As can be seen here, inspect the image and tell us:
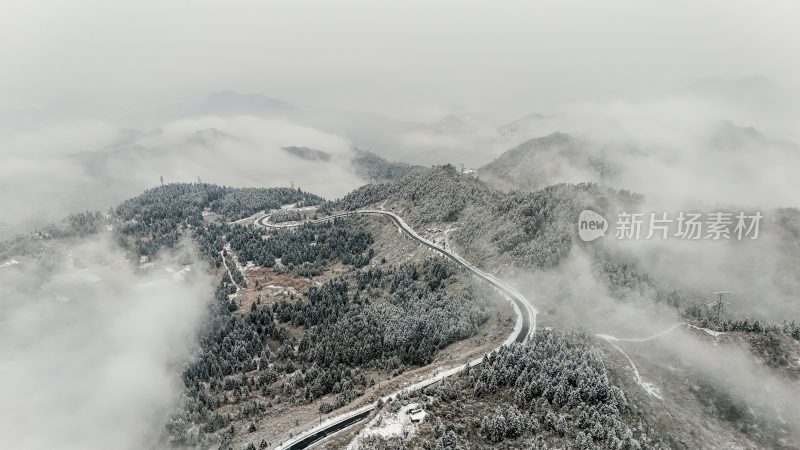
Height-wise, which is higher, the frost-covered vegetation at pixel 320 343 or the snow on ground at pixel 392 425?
the snow on ground at pixel 392 425

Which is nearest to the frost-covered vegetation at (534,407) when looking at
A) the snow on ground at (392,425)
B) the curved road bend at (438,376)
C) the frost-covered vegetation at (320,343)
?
the snow on ground at (392,425)

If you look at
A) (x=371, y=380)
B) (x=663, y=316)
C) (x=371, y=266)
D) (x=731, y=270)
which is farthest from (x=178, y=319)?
(x=731, y=270)

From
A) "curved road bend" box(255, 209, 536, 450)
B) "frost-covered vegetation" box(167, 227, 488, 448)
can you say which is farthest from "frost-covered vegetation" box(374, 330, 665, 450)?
"frost-covered vegetation" box(167, 227, 488, 448)

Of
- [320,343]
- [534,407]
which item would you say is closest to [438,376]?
[534,407]

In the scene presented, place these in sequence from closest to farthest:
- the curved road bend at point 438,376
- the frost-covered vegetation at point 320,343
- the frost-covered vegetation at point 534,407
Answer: the frost-covered vegetation at point 534,407
the curved road bend at point 438,376
the frost-covered vegetation at point 320,343

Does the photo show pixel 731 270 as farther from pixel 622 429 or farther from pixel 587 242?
pixel 622 429

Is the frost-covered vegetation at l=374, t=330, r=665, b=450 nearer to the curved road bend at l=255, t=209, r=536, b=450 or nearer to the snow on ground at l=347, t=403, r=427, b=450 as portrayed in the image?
the snow on ground at l=347, t=403, r=427, b=450

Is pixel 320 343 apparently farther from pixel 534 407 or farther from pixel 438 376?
pixel 534 407

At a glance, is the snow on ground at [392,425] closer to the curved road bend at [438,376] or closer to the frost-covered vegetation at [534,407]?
the frost-covered vegetation at [534,407]
